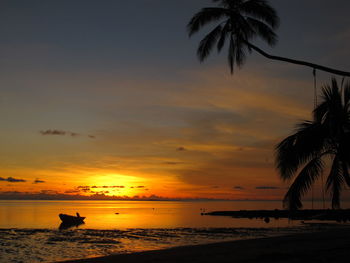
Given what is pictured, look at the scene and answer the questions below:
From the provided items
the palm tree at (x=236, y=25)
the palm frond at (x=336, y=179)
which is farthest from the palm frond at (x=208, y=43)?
the palm frond at (x=336, y=179)

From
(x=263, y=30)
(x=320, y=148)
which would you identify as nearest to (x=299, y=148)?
(x=320, y=148)

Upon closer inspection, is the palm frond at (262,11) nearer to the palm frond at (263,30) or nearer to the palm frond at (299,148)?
the palm frond at (263,30)

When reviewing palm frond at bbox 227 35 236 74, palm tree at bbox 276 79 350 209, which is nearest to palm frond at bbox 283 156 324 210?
palm tree at bbox 276 79 350 209

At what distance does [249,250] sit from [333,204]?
473 centimetres

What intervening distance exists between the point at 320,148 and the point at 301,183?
165 centimetres

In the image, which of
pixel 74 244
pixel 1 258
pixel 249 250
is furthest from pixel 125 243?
pixel 249 250

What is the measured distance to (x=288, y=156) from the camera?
13.3 m

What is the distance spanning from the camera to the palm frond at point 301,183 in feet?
44.7

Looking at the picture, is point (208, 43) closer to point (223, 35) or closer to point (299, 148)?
point (223, 35)

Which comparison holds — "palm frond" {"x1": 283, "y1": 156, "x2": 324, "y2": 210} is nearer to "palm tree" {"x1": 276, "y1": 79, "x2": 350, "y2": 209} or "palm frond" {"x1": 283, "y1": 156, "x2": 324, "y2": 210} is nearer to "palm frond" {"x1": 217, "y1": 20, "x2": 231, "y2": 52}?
"palm tree" {"x1": 276, "y1": 79, "x2": 350, "y2": 209}

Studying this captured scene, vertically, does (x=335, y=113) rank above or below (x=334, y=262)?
above

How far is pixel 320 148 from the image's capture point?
13.8 metres

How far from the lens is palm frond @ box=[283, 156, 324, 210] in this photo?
1362 centimetres

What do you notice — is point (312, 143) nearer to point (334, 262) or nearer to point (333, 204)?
point (333, 204)
